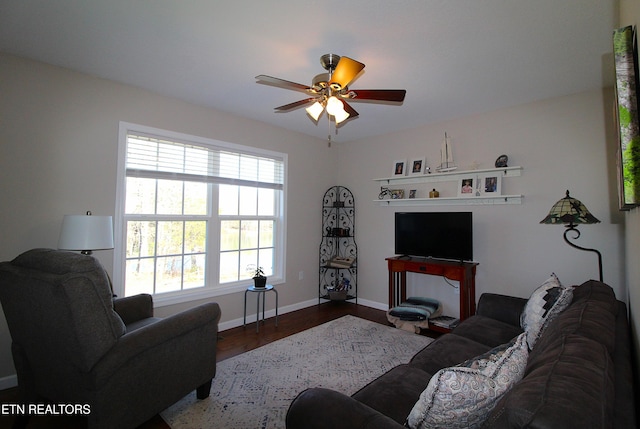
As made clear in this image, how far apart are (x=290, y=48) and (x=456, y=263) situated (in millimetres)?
2853

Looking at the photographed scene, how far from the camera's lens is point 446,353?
6.37 ft

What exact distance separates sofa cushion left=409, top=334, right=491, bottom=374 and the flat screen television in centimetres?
154

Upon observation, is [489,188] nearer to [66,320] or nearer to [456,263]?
[456,263]

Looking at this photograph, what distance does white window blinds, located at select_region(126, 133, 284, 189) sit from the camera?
3.05 meters

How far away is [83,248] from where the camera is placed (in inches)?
87.3

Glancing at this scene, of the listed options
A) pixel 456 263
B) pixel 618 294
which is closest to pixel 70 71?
pixel 456 263

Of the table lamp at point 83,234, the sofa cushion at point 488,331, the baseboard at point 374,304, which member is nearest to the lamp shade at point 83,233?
the table lamp at point 83,234

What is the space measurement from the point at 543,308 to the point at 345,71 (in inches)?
76.1

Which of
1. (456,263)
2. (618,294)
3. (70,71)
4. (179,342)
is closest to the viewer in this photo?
(179,342)

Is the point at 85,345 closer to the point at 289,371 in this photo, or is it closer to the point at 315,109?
the point at 289,371

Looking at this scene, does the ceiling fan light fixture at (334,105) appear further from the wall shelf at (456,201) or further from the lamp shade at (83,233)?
the wall shelf at (456,201)

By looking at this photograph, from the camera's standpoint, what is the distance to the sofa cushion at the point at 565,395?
66 cm

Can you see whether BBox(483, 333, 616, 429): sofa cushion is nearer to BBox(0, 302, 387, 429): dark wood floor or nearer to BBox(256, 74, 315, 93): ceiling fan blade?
BBox(256, 74, 315, 93): ceiling fan blade

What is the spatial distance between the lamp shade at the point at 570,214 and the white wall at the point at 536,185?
641 mm
